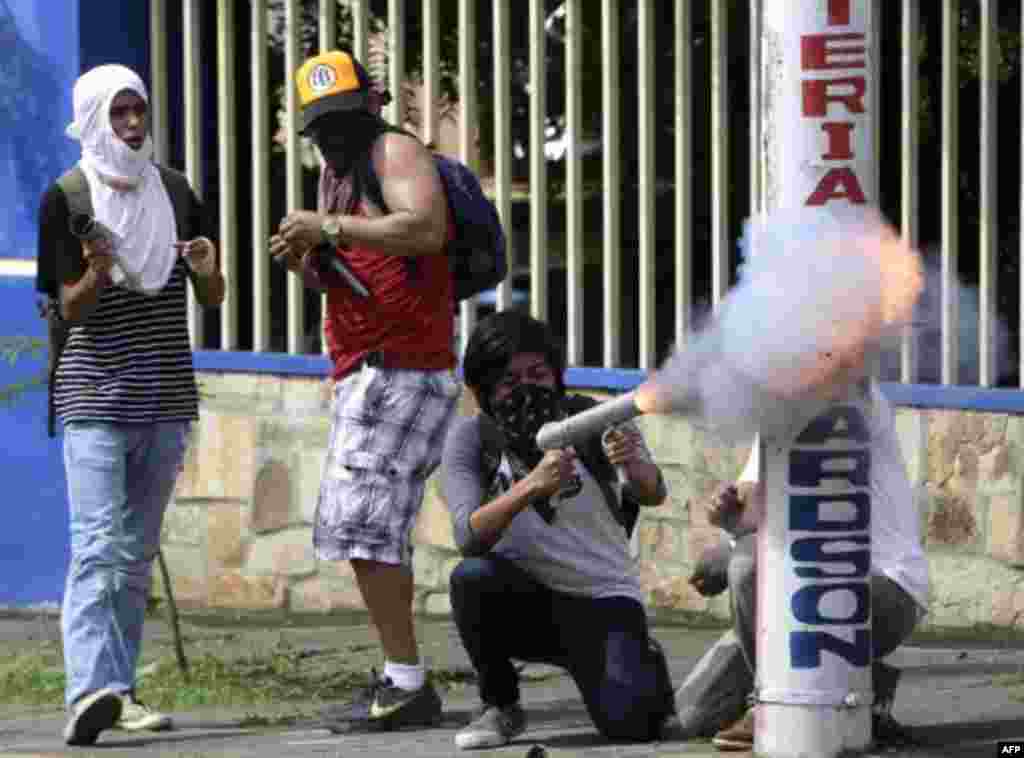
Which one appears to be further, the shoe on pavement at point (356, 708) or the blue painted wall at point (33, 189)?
the blue painted wall at point (33, 189)

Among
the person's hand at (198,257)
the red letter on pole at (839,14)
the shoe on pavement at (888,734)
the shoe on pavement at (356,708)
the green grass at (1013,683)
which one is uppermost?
the red letter on pole at (839,14)

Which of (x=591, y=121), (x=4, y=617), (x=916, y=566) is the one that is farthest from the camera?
(x=4, y=617)

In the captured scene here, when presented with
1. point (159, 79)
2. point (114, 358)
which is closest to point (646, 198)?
point (159, 79)

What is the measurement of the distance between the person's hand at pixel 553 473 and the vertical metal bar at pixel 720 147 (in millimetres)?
2873

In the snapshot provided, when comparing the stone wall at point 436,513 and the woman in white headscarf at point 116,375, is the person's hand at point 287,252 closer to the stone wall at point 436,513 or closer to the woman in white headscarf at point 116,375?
the woman in white headscarf at point 116,375

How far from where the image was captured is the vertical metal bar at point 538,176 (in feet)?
34.2

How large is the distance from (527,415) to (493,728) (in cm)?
83

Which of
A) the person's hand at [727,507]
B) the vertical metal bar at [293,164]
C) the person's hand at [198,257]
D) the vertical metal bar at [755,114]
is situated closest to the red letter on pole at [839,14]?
the person's hand at [727,507]

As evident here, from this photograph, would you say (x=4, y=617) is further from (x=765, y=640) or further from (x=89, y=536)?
(x=765, y=640)

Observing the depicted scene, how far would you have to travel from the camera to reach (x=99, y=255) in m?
7.84

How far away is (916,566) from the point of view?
7.07 m

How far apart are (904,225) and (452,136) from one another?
203 cm

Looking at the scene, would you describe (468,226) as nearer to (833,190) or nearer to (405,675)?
Answer: (405,675)

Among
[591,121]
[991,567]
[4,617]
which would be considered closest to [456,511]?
[991,567]
